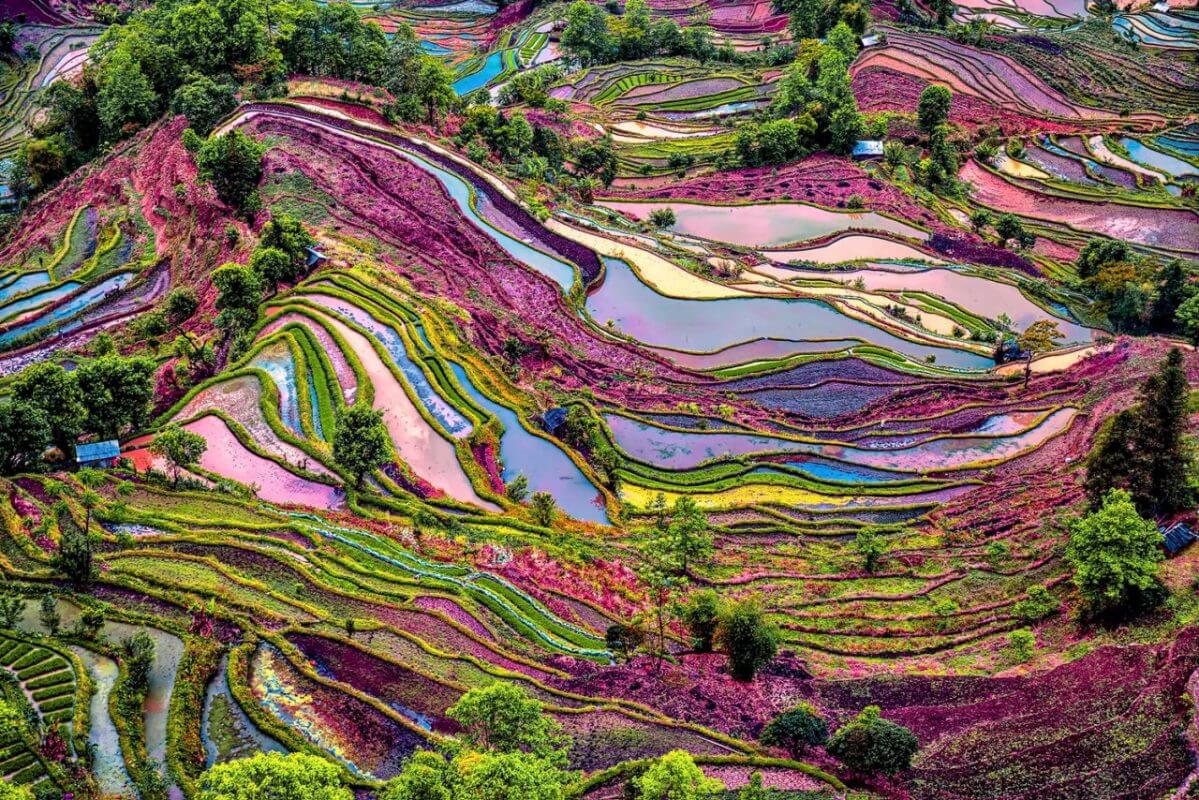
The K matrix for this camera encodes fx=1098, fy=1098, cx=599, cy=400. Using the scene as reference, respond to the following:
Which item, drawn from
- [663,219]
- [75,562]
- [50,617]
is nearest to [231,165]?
[663,219]

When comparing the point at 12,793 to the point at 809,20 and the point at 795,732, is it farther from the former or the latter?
the point at 809,20

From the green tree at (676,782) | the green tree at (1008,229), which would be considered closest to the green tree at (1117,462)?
the green tree at (676,782)

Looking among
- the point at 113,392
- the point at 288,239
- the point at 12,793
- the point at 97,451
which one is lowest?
the point at 97,451

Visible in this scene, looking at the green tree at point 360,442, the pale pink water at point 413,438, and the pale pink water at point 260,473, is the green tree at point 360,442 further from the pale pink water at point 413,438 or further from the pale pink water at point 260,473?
the pale pink water at point 413,438

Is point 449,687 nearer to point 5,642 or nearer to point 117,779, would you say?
point 117,779

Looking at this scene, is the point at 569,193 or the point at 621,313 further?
the point at 569,193

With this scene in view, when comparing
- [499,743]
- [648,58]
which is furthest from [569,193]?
[499,743]

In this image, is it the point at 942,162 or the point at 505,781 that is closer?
the point at 505,781
